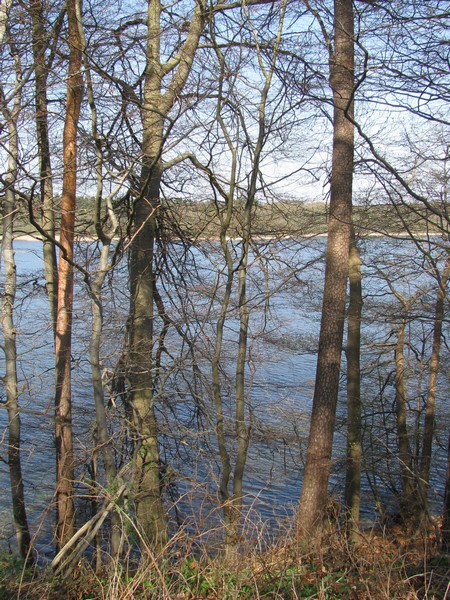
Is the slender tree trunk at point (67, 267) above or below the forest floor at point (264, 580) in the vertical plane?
above

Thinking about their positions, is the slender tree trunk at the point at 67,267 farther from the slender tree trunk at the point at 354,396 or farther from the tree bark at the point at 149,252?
the slender tree trunk at the point at 354,396

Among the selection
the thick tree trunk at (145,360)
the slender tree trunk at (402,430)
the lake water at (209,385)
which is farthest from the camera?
the slender tree trunk at (402,430)

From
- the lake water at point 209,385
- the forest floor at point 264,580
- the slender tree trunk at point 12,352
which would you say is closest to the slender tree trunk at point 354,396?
the lake water at point 209,385

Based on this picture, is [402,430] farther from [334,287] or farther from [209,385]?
[334,287]

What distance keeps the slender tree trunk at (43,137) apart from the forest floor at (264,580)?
13.6 feet

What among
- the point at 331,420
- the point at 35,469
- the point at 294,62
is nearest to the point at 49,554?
the point at 35,469

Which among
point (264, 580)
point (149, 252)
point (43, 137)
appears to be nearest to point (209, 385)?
point (149, 252)

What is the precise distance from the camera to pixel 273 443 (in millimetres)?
12172

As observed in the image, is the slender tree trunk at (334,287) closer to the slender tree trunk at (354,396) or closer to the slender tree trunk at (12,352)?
the slender tree trunk at (354,396)

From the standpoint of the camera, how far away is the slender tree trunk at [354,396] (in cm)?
1220

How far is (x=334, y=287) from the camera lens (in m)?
9.88

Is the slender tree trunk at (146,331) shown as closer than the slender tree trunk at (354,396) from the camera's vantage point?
Yes

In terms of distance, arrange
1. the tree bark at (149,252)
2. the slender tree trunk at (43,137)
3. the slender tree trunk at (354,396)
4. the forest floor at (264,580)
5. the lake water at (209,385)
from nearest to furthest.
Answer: the forest floor at (264,580)
the slender tree trunk at (43,137)
the tree bark at (149,252)
the lake water at (209,385)
the slender tree trunk at (354,396)

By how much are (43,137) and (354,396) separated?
7858mm
